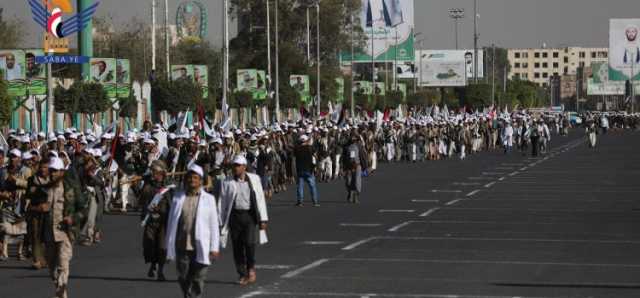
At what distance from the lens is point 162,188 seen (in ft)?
58.7

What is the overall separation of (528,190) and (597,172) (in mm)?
11439

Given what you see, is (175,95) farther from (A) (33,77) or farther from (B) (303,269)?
(B) (303,269)

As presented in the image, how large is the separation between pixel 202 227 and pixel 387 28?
388ft

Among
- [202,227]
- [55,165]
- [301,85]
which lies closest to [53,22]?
[55,165]

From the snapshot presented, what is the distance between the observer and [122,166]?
2939 centimetres

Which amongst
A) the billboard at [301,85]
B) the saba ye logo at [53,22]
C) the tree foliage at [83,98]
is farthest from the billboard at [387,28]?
the saba ye logo at [53,22]

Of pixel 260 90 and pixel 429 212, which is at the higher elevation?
pixel 260 90

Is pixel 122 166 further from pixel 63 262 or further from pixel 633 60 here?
pixel 633 60

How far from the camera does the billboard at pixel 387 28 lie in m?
130

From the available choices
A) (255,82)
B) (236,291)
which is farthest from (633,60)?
(236,291)

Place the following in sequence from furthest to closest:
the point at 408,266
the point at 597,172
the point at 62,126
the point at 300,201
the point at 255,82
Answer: the point at 255,82 → the point at 62,126 → the point at 597,172 → the point at 300,201 → the point at 408,266

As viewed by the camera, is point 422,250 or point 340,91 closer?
point 422,250

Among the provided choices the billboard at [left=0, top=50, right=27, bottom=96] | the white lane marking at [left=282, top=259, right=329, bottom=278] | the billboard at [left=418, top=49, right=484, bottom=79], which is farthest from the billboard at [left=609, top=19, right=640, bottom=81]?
the white lane marking at [left=282, top=259, right=329, bottom=278]

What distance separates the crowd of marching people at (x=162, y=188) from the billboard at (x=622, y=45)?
4175 inches
